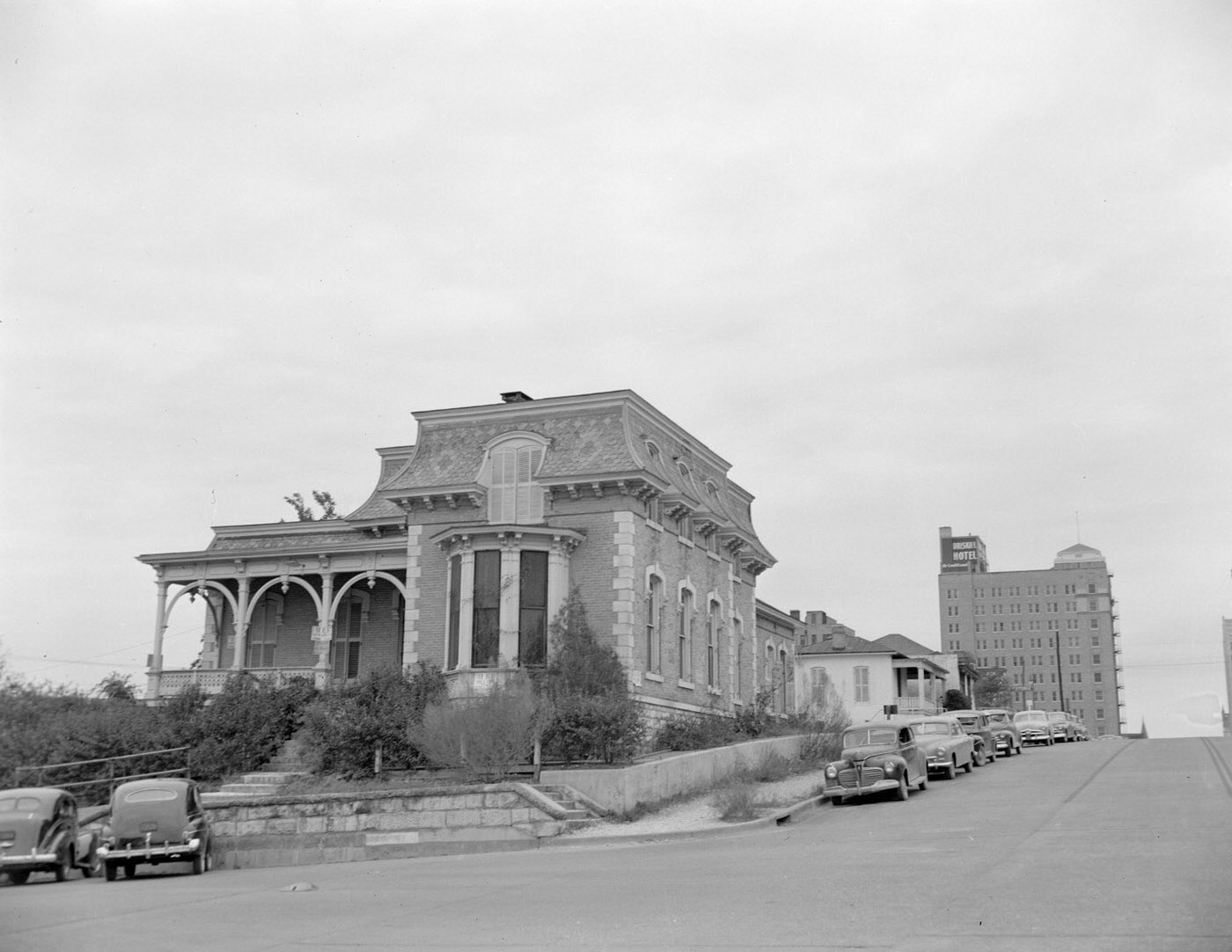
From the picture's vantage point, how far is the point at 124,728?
2948cm

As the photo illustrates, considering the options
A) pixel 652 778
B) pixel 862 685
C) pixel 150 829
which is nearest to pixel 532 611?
pixel 652 778

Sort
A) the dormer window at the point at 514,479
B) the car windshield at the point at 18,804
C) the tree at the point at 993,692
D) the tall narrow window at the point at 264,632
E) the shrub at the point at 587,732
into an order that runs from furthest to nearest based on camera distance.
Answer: the tree at the point at 993,692
the tall narrow window at the point at 264,632
the dormer window at the point at 514,479
the shrub at the point at 587,732
the car windshield at the point at 18,804

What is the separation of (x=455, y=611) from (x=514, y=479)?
146 inches

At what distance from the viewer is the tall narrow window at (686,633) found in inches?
1292

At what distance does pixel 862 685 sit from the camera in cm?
6650

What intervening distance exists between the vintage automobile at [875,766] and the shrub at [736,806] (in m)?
2.77

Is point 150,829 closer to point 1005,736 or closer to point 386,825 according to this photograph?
point 386,825

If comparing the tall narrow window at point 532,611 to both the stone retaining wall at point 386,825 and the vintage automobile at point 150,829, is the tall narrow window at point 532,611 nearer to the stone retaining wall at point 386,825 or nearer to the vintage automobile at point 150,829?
the stone retaining wall at point 386,825

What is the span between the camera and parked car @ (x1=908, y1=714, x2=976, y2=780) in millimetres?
29781

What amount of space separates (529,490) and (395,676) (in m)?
6.06

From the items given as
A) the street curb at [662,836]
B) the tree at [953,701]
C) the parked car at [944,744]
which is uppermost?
the tree at [953,701]

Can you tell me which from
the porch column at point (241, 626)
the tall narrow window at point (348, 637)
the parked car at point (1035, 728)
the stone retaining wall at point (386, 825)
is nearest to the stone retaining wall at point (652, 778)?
the stone retaining wall at point (386, 825)

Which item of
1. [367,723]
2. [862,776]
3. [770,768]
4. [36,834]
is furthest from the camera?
[770,768]

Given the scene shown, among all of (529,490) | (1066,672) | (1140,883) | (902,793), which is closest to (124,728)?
(529,490)
